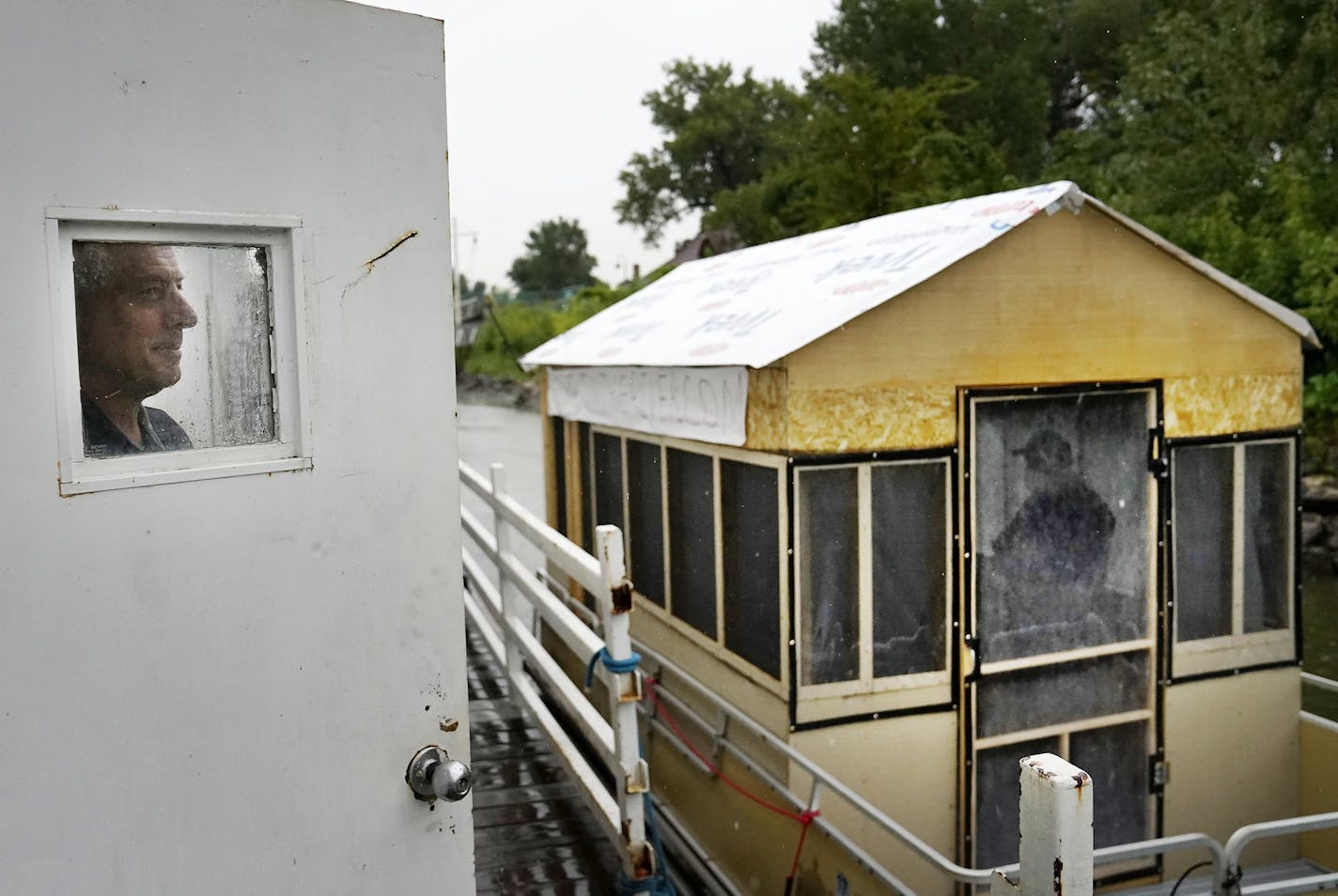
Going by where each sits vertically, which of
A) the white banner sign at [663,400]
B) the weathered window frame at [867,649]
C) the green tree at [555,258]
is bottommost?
the weathered window frame at [867,649]

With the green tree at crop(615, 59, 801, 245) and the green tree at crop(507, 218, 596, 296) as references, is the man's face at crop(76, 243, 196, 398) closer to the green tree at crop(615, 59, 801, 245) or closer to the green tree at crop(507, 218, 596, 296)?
the green tree at crop(615, 59, 801, 245)

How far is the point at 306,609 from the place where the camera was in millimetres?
2395

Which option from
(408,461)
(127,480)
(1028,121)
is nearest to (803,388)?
(408,461)

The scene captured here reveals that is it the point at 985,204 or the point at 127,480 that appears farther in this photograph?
the point at 985,204

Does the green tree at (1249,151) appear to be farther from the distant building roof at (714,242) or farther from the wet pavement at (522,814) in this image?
the wet pavement at (522,814)

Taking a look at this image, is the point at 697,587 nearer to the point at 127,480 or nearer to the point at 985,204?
the point at 985,204

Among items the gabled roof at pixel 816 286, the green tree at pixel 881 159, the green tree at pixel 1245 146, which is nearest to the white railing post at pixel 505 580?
the gabled roof at pixel 816 286

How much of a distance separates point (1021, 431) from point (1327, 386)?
13320mm

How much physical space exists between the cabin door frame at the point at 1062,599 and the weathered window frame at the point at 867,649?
0.28ft

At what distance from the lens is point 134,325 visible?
2.13 metres

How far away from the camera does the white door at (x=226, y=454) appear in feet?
6.70

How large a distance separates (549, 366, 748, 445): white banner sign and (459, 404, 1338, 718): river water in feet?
23.6

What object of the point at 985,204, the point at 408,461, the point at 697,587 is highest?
the point at 985,204

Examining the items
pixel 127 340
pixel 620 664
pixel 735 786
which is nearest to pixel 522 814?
pixel 735 786
